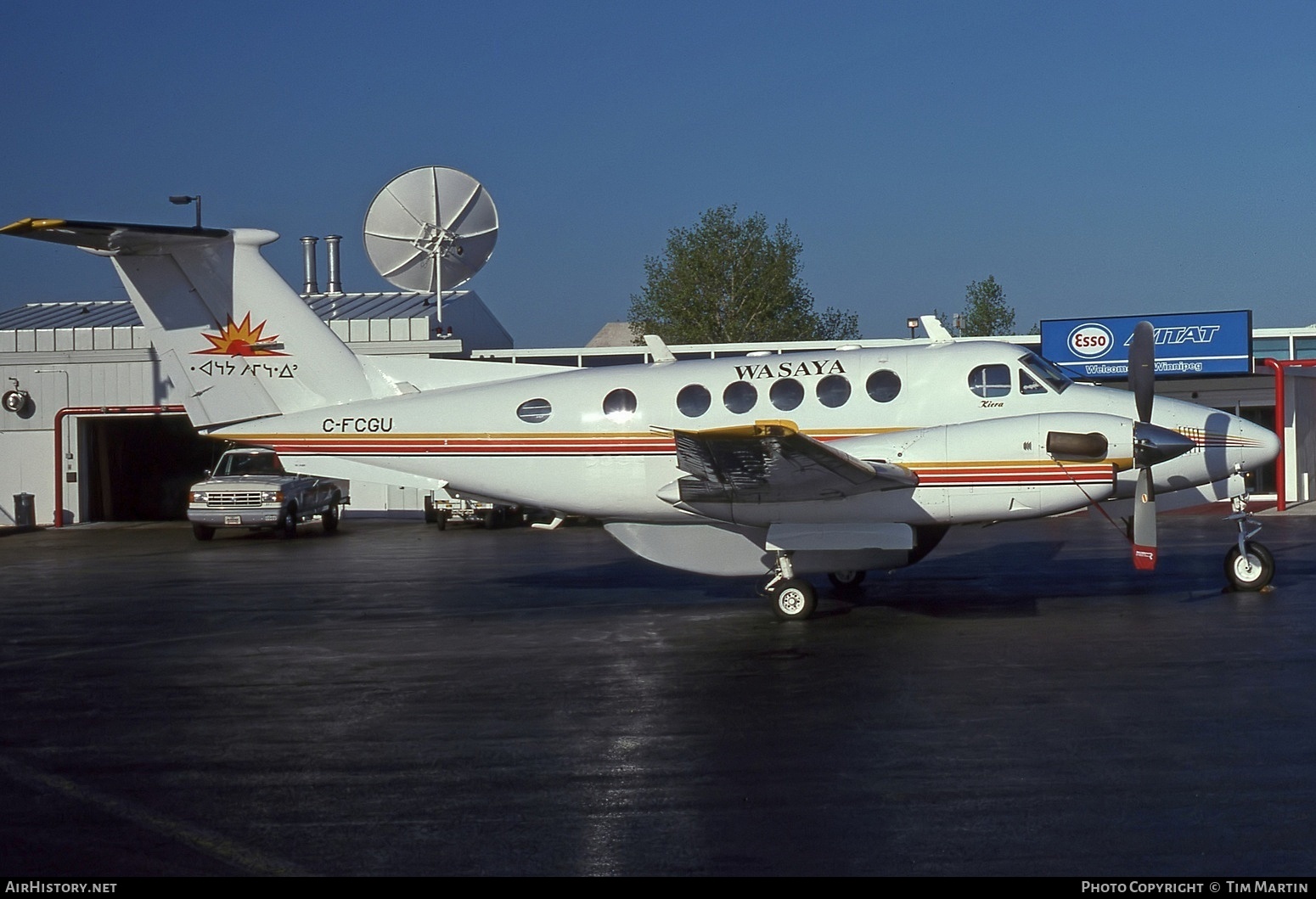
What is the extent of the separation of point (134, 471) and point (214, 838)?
34151 millimetres

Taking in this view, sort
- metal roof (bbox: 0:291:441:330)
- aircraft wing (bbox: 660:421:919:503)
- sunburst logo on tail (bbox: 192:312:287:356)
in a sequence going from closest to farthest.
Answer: aircraft wing (bbox: 660:421:919:503) < sunburst logo on tail (bbox: 192:312:287:356) < metal roof (bbox: 0:291:441:330)

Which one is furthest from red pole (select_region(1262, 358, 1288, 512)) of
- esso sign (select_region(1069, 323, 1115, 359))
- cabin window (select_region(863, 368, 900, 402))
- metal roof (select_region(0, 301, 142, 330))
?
metal roof (select_region(0, 301, 142, 330))

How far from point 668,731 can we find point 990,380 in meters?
6.80

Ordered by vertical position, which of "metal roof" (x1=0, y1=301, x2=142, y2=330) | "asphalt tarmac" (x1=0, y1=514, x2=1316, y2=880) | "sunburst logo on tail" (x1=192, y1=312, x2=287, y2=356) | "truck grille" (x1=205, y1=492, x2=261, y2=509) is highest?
"metal roof" (x1=0, y1=301, x2=142, y2=330)

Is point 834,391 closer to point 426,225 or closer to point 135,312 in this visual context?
point 426,225

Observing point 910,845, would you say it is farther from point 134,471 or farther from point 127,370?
point 134,471

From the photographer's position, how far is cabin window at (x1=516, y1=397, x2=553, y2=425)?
13719mm

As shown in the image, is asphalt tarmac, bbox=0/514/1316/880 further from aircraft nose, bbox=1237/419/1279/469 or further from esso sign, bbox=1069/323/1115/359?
esso sign, bbox=1069/323/1115/359

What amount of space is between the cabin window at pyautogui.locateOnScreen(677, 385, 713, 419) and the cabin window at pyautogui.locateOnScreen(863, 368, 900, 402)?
173 centimetres

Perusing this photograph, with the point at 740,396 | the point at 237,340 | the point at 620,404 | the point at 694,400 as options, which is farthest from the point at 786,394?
the point at 237,340

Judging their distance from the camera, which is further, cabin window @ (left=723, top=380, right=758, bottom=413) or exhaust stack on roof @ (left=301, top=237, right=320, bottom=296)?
exhaust stack on roof @ (left=301, top=237, right=320, bottom=296)

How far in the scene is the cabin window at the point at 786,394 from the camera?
43.3 ft

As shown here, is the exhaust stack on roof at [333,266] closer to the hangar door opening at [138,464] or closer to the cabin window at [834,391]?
the hangar door opening at [138,464]

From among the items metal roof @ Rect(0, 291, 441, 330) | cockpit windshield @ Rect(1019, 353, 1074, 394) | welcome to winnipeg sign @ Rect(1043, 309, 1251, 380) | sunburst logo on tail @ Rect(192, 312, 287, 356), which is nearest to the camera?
cockpit windshield @ Rect(1019, 353, 1074, 394)
